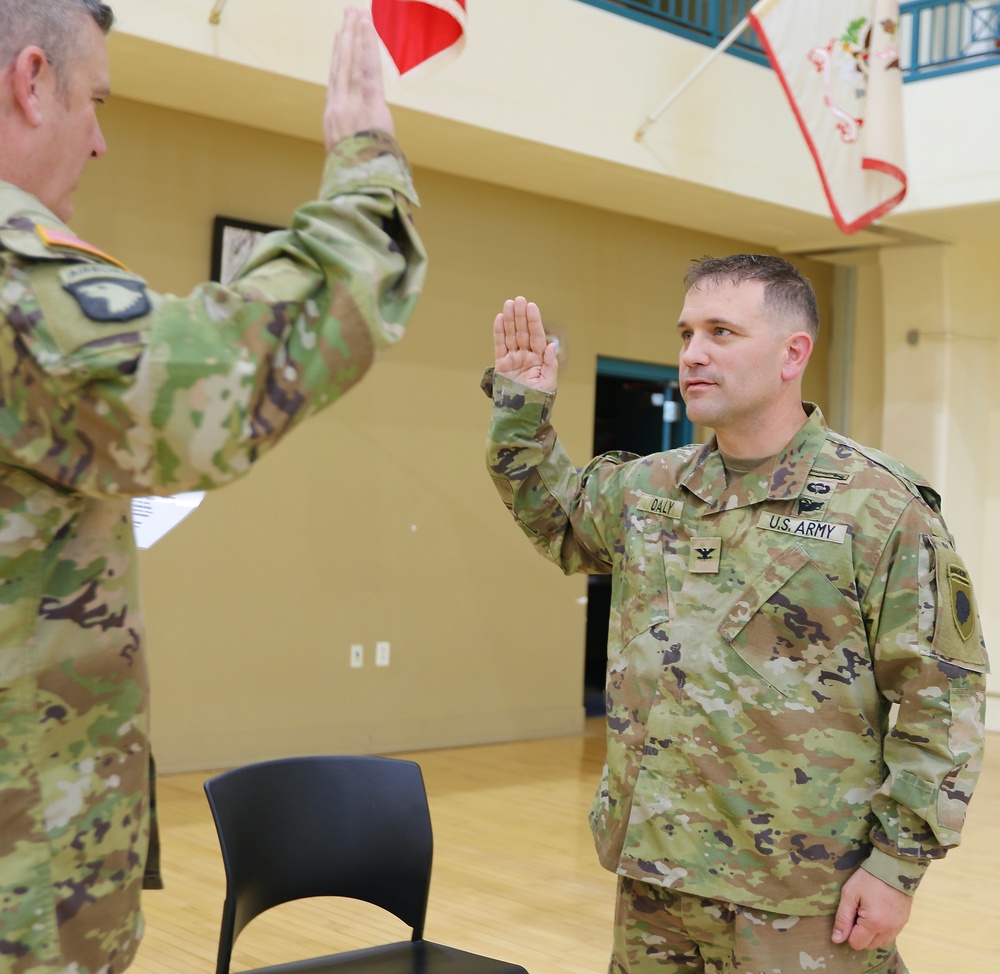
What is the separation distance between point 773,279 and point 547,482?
1.77ft

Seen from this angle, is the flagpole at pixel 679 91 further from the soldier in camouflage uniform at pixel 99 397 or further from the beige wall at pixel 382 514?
the soldier in camouflage uniform at pixel 99 397

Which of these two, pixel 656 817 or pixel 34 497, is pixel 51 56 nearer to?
pixel 34 497

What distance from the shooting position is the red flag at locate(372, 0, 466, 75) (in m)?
4.81

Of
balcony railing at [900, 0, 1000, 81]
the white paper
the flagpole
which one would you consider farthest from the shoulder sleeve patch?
balcony railing at [900, 0, 1000, 81]

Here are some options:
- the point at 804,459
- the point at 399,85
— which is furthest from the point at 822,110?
the point at 804,459

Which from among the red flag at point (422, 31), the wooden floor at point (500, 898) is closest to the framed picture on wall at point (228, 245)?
the red flag at point (422, 31)

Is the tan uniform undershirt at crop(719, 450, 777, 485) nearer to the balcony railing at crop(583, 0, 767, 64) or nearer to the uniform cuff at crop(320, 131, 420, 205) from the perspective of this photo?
the uniform cuff at crop(320, 131, 420, 205)

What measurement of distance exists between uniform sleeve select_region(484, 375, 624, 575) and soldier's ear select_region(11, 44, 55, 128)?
3.93 ft

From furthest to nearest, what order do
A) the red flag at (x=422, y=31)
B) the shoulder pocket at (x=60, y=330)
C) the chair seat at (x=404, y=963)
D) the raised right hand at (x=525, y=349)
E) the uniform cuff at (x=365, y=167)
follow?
the red flag at (x=422, y=31) < the chair seat at (x=404, y=963) < the raised right hand at (x=525, y=349) < the uniform cuff at (x=365, y=167) < the shoulder pocket at (x=60, y=330)

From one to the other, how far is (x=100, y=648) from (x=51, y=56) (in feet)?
1.73

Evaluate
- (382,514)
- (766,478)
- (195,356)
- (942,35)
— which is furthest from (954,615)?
(942,35)

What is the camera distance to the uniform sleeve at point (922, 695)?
1.87 m

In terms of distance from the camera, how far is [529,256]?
24.3 feet

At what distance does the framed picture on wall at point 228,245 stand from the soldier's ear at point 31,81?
16.4 feet
